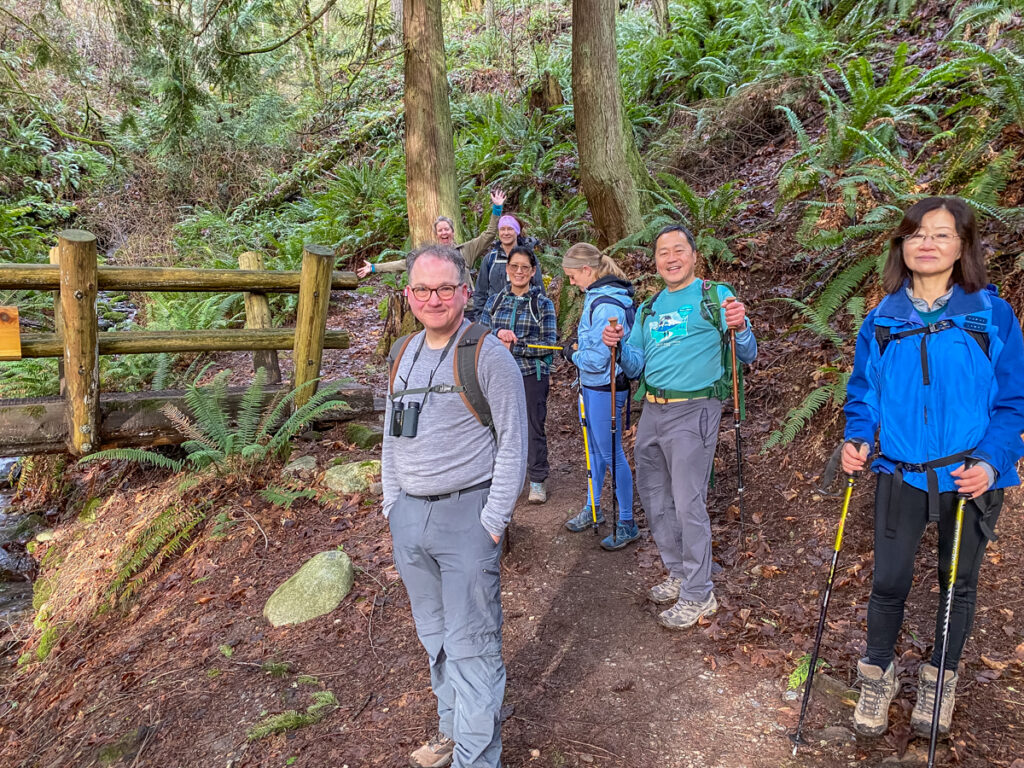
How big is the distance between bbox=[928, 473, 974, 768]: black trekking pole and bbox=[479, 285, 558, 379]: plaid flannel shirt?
120 inches

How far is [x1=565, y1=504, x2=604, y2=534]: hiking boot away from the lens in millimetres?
4988

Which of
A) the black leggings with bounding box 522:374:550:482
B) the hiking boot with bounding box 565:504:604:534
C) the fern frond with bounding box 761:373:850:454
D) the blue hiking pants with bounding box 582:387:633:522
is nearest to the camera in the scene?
the blue hiking pants with bounding box 582:387:633:522

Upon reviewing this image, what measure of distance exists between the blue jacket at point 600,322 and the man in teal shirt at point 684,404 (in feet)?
1.64

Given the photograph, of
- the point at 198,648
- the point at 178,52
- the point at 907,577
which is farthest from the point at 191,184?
the point at 907,577

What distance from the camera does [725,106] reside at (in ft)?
32.6

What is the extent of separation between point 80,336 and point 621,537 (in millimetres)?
4635

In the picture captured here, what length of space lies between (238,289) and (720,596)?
4987mm

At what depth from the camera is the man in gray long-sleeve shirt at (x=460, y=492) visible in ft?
8.27

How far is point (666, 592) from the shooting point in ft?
13.3

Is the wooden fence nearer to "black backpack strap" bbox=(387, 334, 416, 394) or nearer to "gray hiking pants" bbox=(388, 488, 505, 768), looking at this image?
"black backpack strap" bbox=(387, 334, 416, 394)

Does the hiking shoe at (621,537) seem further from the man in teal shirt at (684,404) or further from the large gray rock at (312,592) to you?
the large gray rock at (312,592)

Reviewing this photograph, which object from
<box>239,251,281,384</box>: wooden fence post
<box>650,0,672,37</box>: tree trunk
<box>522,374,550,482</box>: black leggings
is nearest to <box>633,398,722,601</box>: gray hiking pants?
<box>522,374,550,482</box>: black leggings

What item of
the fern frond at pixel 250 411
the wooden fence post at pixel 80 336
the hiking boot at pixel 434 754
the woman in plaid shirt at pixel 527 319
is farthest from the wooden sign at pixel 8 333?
the hiking boot at pixel 434 754

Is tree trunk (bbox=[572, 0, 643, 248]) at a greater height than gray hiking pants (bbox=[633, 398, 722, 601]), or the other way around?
tree trunk (bbox=[572, 0, 643, 248])
